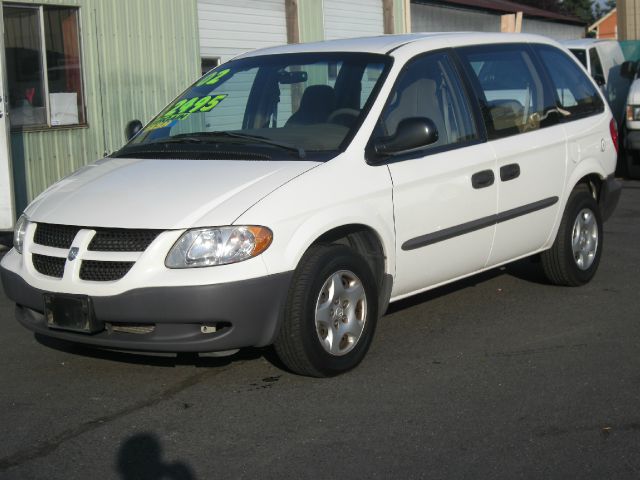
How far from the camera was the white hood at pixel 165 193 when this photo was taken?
5.06m

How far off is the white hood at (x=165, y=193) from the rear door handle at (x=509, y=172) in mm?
1519

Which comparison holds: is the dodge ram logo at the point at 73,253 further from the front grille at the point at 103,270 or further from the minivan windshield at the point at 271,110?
the minivan windshield at the point at 271,110

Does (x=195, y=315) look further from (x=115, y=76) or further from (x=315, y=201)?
(x=115, y=76)

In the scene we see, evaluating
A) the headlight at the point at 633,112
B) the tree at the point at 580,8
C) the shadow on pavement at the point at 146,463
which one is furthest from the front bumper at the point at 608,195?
the tree at the point at 580,8

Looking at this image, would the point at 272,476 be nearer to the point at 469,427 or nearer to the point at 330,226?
the point at 469,427

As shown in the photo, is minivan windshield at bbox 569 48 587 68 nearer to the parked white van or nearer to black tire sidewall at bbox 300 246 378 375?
the parked white van

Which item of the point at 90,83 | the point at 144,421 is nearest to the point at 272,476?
the point at 144,421

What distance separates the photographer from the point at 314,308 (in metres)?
5.25

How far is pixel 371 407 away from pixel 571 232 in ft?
9.42

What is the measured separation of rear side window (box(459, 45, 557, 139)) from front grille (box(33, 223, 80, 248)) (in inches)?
103

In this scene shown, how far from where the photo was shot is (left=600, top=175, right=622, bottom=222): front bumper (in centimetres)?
773

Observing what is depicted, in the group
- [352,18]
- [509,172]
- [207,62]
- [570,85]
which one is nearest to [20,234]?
[509,172]

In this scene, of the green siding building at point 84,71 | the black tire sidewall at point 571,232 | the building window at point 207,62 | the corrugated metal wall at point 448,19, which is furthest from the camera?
the corrugated metal wall at point 448,19

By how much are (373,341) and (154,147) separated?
1.70 metres
